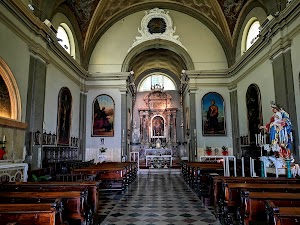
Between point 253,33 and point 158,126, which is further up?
point 253,33

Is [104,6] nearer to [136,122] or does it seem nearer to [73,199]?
[136,122]

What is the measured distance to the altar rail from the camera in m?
5.71

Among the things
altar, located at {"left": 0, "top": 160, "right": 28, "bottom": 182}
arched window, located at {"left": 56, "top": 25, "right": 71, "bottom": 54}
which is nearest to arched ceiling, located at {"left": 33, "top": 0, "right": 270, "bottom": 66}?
arched window, located at {"left": 56, "top": 25, "right": 71, "bottom": 54}

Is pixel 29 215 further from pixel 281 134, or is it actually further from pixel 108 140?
pixel 108 140

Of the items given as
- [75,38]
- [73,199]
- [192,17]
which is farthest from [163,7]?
[73,199]

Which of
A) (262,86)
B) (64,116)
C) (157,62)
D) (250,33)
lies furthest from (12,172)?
(157,62)

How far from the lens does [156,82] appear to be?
23500 mm

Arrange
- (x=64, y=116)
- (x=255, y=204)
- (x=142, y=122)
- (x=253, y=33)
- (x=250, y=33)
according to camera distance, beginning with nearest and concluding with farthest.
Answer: (x=255, y=204), (x=64, y=116), (x=253, y=33), (x=250, y=33), (x=142, y=122)

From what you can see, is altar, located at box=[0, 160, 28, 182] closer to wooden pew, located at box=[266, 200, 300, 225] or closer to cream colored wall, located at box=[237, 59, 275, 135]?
wooden pew, located at box=[266, 200, 300, 225]

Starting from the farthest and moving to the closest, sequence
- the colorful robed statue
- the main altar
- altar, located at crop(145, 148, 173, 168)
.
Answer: the main altar, altar, located at crop(145, 148, 173, 168), the colorful robed statue

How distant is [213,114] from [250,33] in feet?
15.1

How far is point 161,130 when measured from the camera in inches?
867

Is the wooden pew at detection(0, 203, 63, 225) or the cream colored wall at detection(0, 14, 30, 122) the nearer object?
the wooden pew at detection(0, 203, 63, 225)

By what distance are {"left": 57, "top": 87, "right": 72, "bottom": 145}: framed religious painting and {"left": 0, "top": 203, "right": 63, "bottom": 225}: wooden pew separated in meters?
9.00
